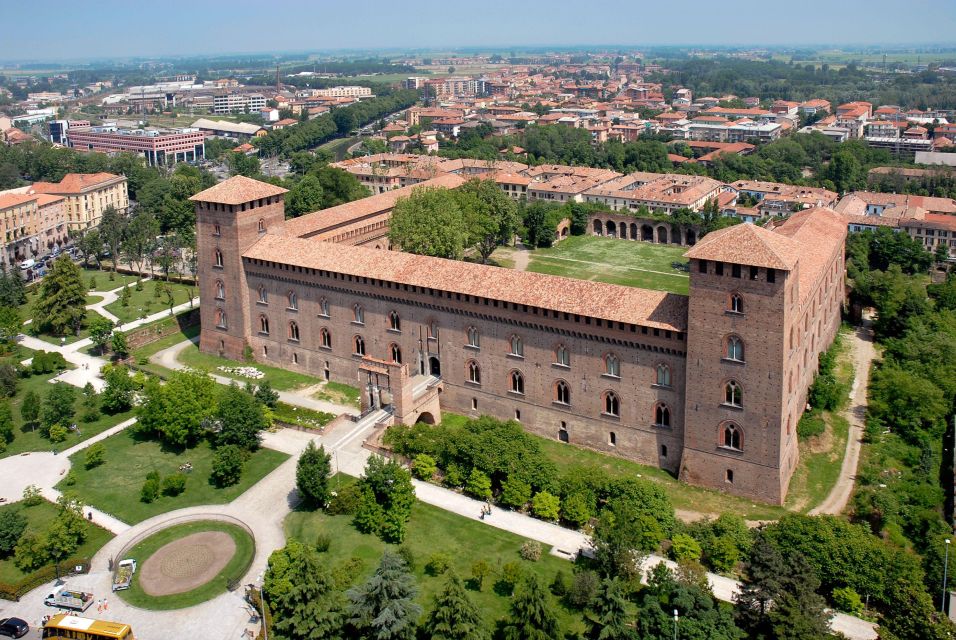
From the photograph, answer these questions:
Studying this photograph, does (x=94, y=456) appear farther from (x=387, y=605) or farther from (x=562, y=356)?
(x=562, y=356)

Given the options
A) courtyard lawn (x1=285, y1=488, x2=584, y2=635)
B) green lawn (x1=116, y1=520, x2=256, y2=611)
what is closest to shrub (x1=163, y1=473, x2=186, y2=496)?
green lawn (x1=116, y1=520, x2=256, y2=611)

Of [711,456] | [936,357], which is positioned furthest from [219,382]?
[936,357]

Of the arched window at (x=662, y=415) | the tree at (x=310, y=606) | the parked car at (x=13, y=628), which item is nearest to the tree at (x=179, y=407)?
the parked car at (x=13, y=628)

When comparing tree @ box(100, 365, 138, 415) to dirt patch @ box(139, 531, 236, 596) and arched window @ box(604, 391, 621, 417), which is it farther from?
arched window @ box(604, 391, 621, 417)

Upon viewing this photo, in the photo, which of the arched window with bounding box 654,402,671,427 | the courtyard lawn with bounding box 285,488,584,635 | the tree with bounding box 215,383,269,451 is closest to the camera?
the courtyard lawn with bounding box 285,488,584,635

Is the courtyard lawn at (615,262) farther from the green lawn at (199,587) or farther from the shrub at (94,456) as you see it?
the green lawn at (199,587)

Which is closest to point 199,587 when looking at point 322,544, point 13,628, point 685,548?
point 322,544
